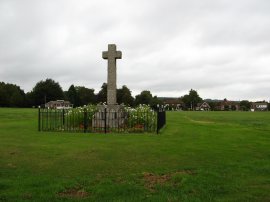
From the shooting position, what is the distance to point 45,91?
341 feet

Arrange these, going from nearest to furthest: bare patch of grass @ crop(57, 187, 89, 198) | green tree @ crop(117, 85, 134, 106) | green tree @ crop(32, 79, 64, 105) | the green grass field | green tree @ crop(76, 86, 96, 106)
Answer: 1. bare patch of grass @ crop(57, 187, 89, 198)
2. the green grass field
3. green tree @ crop(117, 85, 134, 106)
4. green tree @ crop(32, 79, 64, 105)
5. green tree @ crop(76, 86, 96, 106)

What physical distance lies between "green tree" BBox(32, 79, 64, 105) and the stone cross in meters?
87.2

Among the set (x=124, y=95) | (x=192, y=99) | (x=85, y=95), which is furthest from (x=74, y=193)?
(x=192, y=99)

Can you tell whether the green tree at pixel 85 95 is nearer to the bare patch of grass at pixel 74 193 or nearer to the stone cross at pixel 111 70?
the stone cross at pixel 111 70

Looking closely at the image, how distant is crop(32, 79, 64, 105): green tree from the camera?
10419 centimetres

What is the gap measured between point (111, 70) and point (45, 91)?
3444 inches

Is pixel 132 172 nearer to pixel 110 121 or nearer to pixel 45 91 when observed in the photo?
pixel 110 121

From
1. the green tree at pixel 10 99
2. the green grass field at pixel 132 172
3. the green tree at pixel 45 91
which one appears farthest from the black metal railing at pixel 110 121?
the green tree at pixel 10 99

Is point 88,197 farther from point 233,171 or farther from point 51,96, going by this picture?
point 51,96

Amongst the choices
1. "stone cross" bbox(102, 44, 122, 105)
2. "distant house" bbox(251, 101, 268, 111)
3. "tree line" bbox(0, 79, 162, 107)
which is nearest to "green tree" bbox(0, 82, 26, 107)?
"tree line" bbox(0, 79, 162, 107)

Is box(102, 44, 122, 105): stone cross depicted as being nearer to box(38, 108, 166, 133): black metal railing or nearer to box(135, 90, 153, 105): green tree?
box(38, 108, 166, 133): black metal railing

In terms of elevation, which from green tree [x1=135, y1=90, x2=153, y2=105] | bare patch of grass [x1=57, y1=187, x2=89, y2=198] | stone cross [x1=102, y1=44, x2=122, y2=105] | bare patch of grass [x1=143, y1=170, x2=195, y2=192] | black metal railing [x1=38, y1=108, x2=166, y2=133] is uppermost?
green tree [x1=135, y1=90, x2=153, y2=105]

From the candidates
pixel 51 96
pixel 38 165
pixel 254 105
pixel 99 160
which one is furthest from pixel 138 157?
pixel 254 105

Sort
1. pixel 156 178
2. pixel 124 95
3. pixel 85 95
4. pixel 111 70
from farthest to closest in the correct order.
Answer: pixel 85 95 → pixel 124 95 → pixel 111 70 → pixel 156 178
